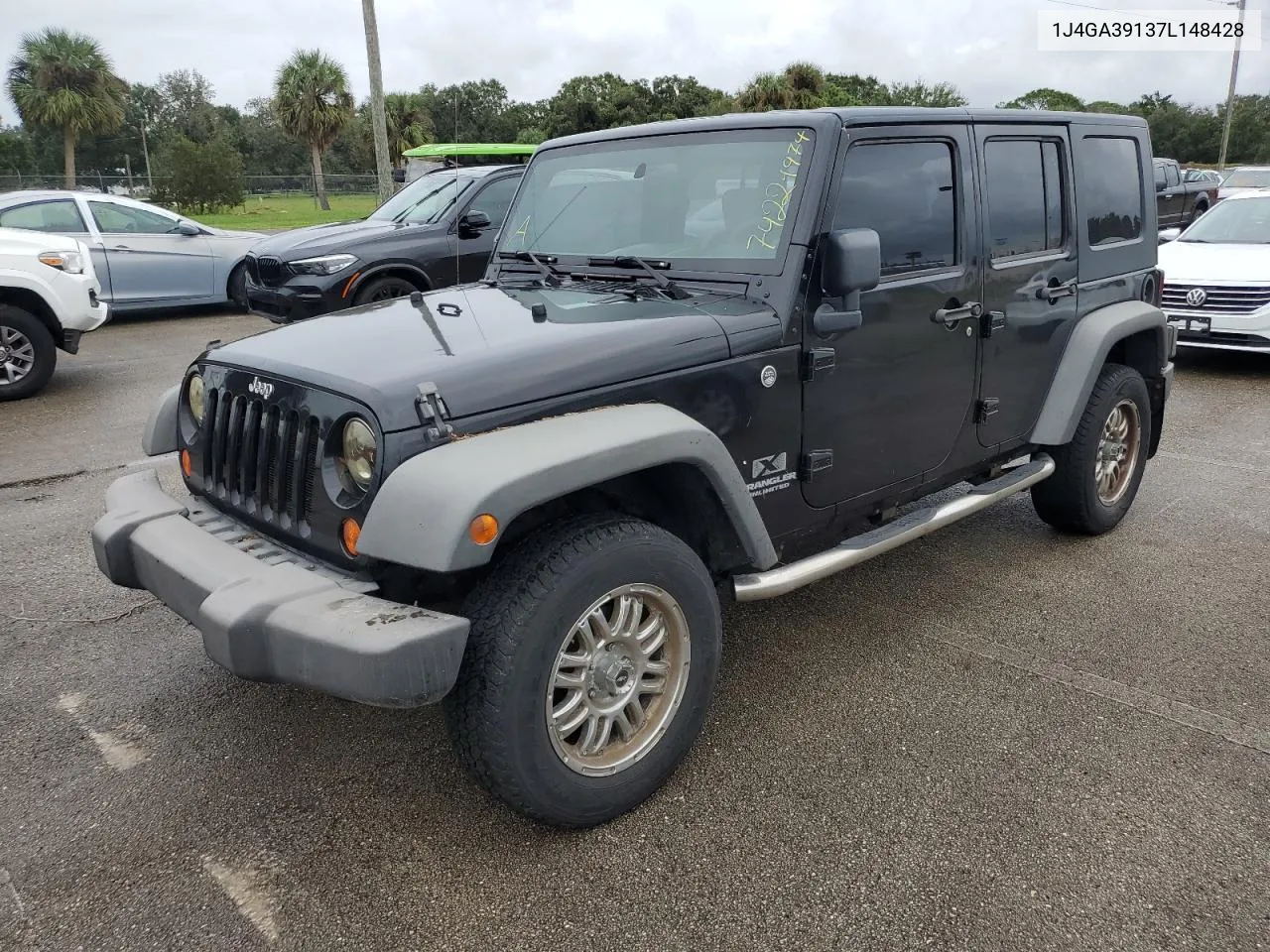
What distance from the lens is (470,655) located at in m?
2.42

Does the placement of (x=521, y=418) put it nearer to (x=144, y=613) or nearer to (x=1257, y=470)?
(x=144, y=613)

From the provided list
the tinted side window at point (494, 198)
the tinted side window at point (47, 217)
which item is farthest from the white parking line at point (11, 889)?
the tinted side window at point (47, 217)

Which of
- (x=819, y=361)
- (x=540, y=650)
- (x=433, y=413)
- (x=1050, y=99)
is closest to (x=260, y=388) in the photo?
(x=433, y=413)

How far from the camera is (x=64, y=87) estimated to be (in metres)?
42.7

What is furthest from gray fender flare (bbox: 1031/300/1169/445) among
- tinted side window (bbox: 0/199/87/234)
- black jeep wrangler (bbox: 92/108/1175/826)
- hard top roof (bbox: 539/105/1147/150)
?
tinted side window (bbox: 0/199/87/234)

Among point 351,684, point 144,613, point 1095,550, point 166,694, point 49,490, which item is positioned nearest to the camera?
point 351,684

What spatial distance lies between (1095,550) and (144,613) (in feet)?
14.2

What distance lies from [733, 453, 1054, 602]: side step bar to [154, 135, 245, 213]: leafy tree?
3297 cm

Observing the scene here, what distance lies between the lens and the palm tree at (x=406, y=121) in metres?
41.7

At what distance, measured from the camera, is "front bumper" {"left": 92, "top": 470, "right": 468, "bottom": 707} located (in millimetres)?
2191

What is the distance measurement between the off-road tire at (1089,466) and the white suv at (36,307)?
748 centimetres

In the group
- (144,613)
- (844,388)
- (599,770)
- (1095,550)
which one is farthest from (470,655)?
(1095,550)

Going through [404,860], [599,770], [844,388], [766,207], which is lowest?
[404,860]

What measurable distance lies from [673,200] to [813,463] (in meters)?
1.07
